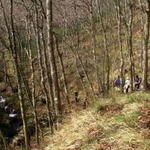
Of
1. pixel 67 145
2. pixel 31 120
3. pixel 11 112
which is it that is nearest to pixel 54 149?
pixel 67 145

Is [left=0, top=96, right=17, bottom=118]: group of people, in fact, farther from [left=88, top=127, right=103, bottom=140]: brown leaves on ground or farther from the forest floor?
[left=88, top=127, right=103, bottom=140]: brown leaves on ground

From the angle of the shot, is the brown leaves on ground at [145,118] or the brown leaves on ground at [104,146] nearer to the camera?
the brown leaves on ground at [104,146]

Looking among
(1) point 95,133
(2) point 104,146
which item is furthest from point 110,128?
(2) point 104,146

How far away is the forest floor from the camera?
6.44m

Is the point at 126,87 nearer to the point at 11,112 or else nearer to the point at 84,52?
the point at 11,112

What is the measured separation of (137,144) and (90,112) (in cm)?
289

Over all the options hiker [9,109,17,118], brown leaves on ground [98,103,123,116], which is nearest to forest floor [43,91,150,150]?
brown leaves on ground [98,103,123,116]

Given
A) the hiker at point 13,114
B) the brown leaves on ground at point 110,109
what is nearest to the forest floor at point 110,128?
the brown leaves on ground at point 110,109

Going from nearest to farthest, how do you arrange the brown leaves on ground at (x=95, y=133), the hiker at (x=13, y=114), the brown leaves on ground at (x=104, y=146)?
the brown leaves on ground at (x=104, y=146), the brown leaves on ground at (x=95, y=133), the hiker at (x=13, y=114)

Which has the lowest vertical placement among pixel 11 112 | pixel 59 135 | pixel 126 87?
pixel 11 112

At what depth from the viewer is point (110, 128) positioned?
24.1 feet

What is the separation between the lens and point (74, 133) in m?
7.95

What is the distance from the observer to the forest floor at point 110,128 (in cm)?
644

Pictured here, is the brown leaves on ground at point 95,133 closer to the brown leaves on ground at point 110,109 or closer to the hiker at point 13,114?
the brown leaves on ground at point 110,109
